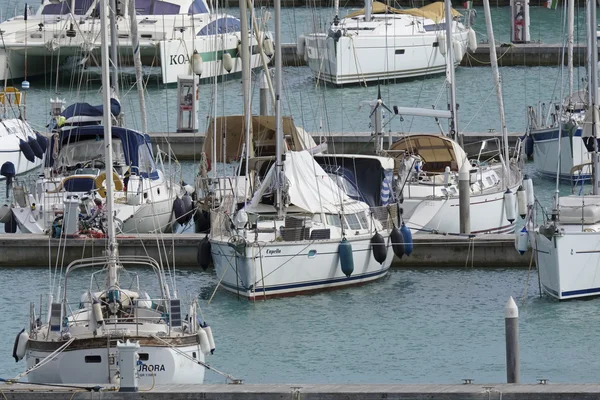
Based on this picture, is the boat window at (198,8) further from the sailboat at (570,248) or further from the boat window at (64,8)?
the sailboat at (570,248)

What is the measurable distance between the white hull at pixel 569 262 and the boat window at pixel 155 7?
Result: 3300cm

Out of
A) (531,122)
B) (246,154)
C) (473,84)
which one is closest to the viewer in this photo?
(246,154)

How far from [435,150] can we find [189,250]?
6372 millimetres

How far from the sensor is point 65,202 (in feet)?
111

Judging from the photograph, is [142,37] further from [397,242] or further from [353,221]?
[353,221]

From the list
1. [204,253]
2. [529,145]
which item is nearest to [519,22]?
[529,145]

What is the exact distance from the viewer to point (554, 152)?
43188 millimetres

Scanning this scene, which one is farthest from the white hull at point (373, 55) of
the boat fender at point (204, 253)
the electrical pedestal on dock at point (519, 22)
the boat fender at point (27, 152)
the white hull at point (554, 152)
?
the boat fender at point (204, 253)

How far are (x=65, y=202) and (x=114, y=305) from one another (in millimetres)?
9906

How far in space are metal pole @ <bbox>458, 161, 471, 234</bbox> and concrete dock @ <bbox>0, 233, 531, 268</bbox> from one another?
63 cm

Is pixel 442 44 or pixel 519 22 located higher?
pixel 519 22

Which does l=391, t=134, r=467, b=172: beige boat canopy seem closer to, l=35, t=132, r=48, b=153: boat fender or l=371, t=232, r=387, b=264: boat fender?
l=371, t=232, r=387, b=264: boat fender

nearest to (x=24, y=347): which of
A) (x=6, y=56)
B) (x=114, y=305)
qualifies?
(x=114, y=305)

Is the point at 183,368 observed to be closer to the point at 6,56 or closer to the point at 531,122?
the point at 531,122
